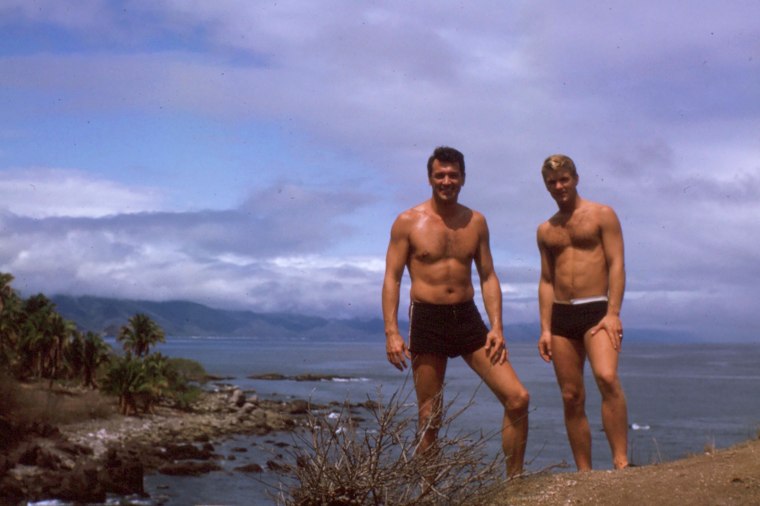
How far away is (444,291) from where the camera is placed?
6.82 m

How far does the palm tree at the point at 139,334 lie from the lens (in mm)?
63188

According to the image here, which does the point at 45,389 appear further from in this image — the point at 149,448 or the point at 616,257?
the point at 616,257

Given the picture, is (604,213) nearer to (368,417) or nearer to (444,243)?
(444,243)

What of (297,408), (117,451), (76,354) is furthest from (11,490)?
(297,408)

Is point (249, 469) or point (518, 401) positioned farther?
point (249, 469)

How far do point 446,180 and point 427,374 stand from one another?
152 cm

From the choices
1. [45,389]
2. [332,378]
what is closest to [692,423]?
[45,389]

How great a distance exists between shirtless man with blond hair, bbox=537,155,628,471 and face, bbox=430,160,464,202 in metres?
0.89

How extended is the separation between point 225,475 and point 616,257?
39.8 meters

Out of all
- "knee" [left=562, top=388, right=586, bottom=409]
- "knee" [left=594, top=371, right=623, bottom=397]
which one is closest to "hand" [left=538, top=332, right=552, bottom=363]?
"knee" [left=562, top=388, right=586, bottom=409]

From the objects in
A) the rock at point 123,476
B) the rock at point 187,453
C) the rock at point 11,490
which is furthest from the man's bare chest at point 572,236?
the rock at point 187,453

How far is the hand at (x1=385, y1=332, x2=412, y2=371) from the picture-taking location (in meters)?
6.63

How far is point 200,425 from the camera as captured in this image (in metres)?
58.1

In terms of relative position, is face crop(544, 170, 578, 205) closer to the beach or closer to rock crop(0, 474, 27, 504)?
the beach
